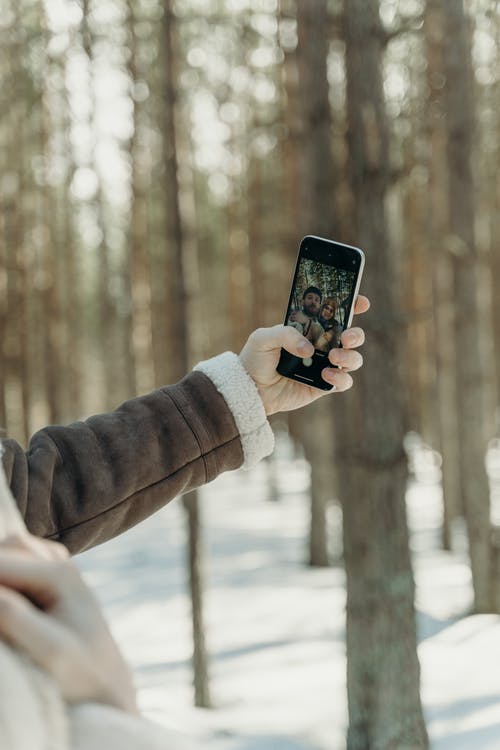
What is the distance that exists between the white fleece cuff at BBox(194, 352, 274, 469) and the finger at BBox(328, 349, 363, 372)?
6.3 inches

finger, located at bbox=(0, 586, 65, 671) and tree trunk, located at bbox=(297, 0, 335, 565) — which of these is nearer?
finger, located at bbox=(0, 586, 65, 671)

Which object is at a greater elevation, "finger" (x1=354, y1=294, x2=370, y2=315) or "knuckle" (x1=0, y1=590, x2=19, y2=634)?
"finger" (x1=354, y1=294, x2=370, y2=315)

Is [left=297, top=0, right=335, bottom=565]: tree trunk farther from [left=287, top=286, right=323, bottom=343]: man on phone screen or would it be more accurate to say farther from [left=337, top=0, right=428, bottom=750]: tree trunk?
[left=287, top=286, right=323, bottom=343]: man on phone screen

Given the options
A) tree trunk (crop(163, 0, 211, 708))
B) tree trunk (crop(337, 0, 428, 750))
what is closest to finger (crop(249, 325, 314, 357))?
tree trunk (crop(337, 0, 428, 750))

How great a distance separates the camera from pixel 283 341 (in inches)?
70.3

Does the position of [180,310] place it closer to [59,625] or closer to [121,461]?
[121,461]

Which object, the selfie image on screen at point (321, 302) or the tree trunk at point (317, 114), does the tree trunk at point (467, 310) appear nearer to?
the tree trunk at point (317, 114)

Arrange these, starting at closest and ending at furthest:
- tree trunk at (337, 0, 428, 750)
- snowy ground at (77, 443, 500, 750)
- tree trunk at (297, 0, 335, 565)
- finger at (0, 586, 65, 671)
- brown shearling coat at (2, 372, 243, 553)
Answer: finger at (0, 586, 65, 671)
brown shearling coat at (2, 372, 243, 553)
tree trunk at (337, 0, 428, 750)
snowy ground at (77, 443, 500, 750)
tree trunk at (297, 0, 335, 565)

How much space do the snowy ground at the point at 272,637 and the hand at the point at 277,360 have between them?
3.25 m

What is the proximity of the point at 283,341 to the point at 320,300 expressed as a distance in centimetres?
18

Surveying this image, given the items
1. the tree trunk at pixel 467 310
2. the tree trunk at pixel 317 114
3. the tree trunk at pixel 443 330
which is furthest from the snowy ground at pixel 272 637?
the tree trunk at pixel 317 114

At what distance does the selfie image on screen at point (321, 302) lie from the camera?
73.2 inches

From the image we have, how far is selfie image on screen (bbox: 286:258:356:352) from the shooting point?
1.86 metres

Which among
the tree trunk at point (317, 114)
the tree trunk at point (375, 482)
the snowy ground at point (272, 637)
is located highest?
the tree trunk at point (317, 114)
